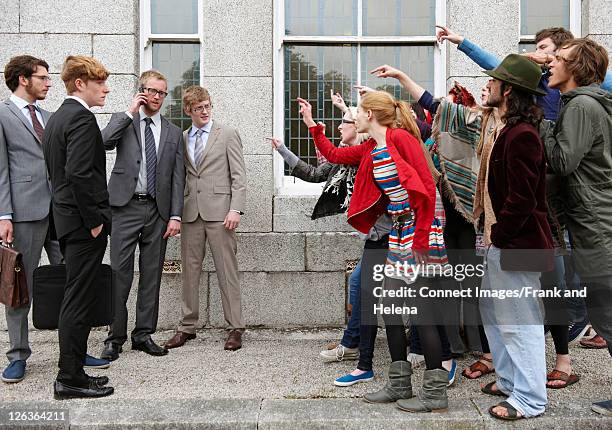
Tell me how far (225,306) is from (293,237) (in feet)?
3.22

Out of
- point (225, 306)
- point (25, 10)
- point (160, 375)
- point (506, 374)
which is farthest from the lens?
point (25, 10)

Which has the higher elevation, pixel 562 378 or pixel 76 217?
pixel 76 217

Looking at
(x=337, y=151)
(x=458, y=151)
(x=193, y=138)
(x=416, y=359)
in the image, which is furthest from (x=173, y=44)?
(x=416, y=359)

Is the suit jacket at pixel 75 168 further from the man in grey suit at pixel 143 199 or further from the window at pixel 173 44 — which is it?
the window at pixel 173 44

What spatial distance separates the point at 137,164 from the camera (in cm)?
481

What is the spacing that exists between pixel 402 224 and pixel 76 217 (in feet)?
6.97

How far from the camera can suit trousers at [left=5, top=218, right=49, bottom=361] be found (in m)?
4.19

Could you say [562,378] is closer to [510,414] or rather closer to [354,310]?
[510,414]

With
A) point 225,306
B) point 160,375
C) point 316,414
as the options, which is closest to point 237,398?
point 316,414

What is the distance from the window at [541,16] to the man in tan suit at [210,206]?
3275 millimetres

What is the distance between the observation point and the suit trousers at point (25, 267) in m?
4.19

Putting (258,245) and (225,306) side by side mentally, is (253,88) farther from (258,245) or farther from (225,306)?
(225,306)

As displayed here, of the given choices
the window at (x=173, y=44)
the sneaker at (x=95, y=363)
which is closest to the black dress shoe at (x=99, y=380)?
the sneaker at (x=95, y=363)

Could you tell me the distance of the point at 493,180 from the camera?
3422mm
